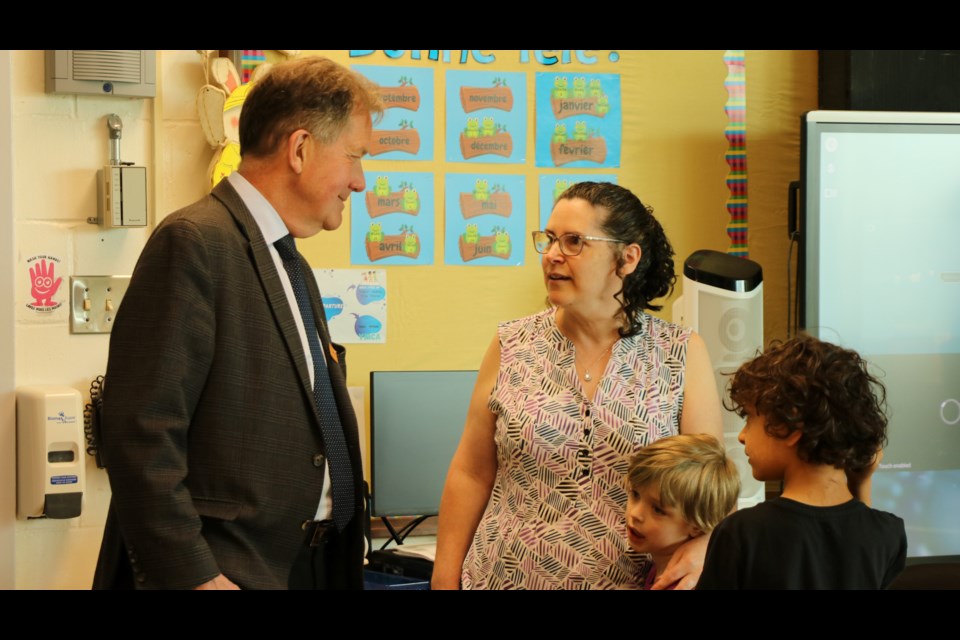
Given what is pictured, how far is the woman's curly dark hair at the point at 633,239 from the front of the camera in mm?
1936

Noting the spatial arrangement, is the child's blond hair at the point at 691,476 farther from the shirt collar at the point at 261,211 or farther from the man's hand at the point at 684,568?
the shirt collar at the point at 261,211

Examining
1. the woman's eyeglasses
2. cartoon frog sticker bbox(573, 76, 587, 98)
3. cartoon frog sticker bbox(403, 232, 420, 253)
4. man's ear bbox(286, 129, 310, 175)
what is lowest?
the woman's eyeglasses

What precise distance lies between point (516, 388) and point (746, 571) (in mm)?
665

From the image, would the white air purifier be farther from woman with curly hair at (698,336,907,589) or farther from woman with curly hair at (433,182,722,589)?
woman with curly hair at (698,336,907,589)

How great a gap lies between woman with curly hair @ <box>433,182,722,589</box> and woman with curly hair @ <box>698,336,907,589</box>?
313 mm

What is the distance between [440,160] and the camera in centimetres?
328

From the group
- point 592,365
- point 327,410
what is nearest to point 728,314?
point 592,365

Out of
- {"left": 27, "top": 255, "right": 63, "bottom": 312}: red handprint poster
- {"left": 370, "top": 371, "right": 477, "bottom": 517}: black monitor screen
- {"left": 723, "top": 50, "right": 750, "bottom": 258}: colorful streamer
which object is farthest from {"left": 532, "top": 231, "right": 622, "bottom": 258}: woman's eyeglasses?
{"left": 723, "top": 50, "right": 750, "bottom": 258}: colorful streamer

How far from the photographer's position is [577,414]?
1.85 m

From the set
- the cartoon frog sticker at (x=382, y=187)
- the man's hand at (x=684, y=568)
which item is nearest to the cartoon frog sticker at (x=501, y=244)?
the cartoon frog sticker at (x=382, y=187)

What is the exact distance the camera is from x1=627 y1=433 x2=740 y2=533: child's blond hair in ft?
5.68

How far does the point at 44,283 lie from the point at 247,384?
140 centimetres

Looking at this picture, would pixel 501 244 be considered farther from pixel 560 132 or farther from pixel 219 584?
pixel 219 584
